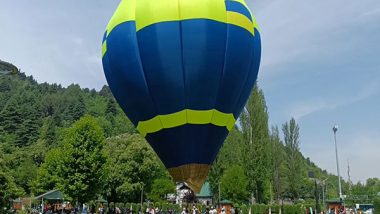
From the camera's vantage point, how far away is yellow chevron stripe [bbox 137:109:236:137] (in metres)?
14.4

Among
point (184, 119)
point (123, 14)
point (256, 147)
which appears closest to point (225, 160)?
point (256, 147)

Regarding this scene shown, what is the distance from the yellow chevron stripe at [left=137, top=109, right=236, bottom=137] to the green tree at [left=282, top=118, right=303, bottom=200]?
46.3 meters

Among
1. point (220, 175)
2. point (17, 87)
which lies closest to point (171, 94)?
point (220, 175)

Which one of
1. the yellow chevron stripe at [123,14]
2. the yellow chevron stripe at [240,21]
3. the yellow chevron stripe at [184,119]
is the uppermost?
the yellow chevron stripe at [123,14]

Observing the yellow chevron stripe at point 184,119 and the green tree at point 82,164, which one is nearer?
the yellow chevron stripe at point 184,119

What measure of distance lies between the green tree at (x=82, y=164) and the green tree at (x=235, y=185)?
52.4 ft

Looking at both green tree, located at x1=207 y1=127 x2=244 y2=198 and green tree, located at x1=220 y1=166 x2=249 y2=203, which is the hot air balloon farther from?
green tree, located at x1=207 y1=127 x2=244 y2=198

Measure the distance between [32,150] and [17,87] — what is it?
9856 centimetres

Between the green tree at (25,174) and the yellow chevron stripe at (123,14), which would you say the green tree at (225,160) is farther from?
the yellow chevron stripe at (123,14)

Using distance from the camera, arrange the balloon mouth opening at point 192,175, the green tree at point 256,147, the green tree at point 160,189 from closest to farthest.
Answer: the balloon mouth opening at point 192,175 → the green tree at point 256,147 → the green tree at point 160,189

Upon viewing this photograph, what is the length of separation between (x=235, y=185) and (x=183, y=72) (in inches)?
1390

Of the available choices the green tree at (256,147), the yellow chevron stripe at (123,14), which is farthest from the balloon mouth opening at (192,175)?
the green tree at (256,147)

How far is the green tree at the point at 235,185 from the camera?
1869 inches

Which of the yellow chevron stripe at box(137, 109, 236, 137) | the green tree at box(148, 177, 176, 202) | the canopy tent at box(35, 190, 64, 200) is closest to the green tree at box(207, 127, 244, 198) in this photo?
the green tree at box(148, 177, 176, 202)
